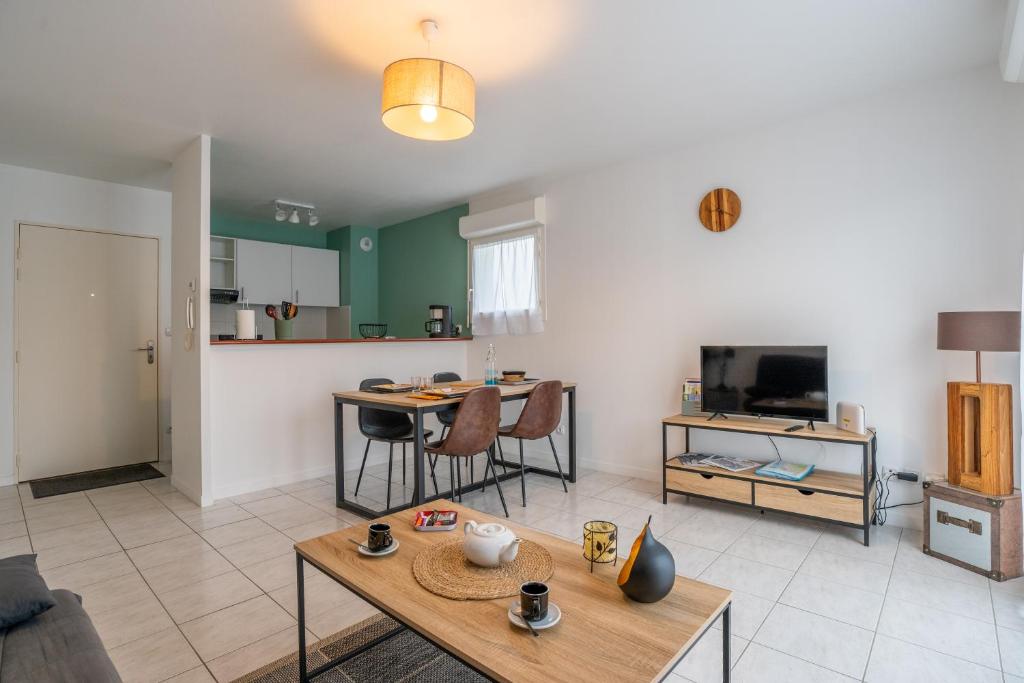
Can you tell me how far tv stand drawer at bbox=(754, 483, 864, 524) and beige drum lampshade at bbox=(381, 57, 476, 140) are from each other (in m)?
2.68

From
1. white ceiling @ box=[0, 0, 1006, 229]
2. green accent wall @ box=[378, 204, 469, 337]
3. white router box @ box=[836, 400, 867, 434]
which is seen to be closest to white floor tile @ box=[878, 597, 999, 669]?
white router box @ box=[836, 400, 867, 434]

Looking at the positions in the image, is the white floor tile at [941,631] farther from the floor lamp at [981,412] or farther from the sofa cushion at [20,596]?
the sofa cushion at [20,596]

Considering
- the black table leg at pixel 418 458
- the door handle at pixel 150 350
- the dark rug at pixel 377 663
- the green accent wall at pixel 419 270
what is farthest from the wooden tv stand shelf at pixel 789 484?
the door handle at pixel 150 350

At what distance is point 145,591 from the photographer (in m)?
2.40

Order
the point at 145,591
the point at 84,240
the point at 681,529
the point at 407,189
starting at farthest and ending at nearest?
the point at 407,189
the point at 84,240
the point at 681,529
the point at 145,591

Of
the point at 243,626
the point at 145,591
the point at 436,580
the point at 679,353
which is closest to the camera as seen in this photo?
the point at 436,580

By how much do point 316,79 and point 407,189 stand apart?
219 cm

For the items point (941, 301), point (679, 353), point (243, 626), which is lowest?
point (243, 626)

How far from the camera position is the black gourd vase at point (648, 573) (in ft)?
4.11

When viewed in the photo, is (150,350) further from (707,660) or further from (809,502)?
(809,502)

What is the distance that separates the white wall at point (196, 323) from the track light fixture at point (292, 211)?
133 cm

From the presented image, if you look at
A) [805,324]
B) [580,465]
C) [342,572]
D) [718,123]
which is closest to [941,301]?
[805,324]

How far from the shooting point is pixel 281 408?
13.6 feet

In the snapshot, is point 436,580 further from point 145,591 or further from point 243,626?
point 145,591
